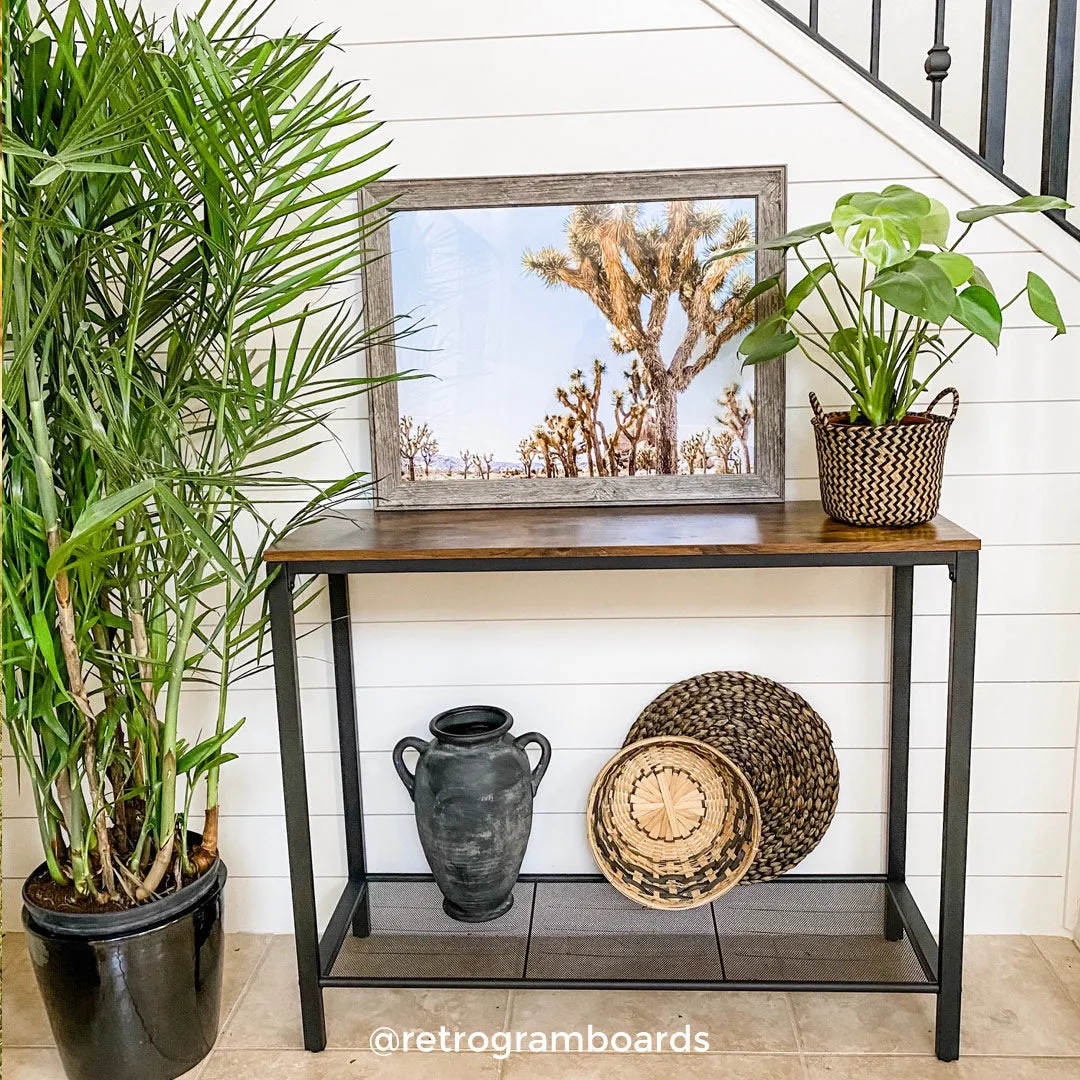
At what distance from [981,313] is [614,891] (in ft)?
4.01

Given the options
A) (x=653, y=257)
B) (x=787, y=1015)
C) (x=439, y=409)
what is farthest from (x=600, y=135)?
(x=787, y=1015)

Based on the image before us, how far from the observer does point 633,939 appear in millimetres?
1938

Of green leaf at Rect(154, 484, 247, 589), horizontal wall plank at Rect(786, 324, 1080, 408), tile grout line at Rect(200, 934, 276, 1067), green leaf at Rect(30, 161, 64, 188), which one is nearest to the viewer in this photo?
green leaf at Rect(30, 161, 64, 188)

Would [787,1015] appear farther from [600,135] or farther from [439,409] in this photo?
[600,135]

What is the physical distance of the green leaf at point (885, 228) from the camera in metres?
1.48

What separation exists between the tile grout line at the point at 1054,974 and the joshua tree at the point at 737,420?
1.04m

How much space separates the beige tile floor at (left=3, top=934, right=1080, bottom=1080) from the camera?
172 cm

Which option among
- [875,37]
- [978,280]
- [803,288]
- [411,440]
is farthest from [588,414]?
[875,37]

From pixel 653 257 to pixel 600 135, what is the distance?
23cm

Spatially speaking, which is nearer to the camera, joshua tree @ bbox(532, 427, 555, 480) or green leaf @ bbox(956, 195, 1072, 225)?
green leaf @ bbox(956, 195, 1072, 225)

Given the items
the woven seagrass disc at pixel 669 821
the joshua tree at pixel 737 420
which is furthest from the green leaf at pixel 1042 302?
the woven seagrass disc at pixel 669 821

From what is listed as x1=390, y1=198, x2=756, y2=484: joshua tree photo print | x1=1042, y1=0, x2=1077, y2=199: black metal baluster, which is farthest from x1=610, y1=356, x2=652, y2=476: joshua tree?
x1=1042, y1=0, x2=1077, y2=199: black metal baluster

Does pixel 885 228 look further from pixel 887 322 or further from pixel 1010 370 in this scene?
pixel 1010 370

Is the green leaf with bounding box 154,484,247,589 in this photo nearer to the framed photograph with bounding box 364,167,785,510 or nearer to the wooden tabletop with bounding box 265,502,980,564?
the wooden tabletop with bounding box 265,502,980,564
